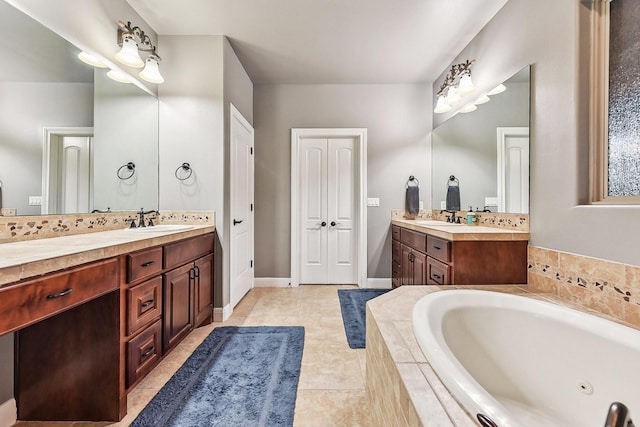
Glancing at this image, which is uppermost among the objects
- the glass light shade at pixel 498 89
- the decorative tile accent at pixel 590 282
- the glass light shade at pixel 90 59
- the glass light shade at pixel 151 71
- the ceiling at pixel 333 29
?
the ceiling at pixel 333 29

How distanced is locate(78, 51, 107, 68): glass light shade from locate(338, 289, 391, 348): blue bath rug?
8.61 ft

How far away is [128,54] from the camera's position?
77.3 inches

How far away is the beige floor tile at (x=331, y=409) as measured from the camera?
1306 mm

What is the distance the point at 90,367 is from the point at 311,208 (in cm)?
259

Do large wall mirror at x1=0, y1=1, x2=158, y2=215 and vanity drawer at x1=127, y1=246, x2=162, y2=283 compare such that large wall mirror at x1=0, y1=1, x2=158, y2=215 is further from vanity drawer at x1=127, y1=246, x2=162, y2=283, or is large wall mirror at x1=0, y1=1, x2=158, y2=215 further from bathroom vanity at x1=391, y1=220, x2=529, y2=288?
bathroom vanity at x1=391, y1=220, x2=529, y2=288

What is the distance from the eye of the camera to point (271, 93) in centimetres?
346

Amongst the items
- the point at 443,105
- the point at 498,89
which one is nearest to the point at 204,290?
the point at 498,89

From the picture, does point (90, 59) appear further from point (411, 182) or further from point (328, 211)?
point (411, 182)

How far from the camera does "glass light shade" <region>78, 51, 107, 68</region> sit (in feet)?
5.76

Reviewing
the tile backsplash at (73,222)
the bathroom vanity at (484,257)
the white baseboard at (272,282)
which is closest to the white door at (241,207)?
the white baseboard at (272,282)

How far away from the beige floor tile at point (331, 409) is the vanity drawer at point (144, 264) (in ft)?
3.48

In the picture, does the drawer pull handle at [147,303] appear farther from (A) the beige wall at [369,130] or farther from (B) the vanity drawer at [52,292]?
(A) the beige wall at [369,130]

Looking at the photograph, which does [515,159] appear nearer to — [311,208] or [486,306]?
[486,306]

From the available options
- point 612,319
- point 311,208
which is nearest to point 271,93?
point 311,208
